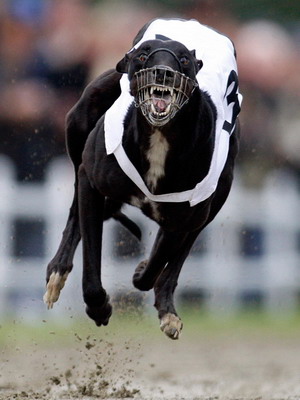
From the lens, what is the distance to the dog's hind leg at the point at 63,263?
15.7ft

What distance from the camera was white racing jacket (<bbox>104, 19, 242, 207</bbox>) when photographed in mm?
3988

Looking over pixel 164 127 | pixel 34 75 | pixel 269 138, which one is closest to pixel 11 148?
pixel 34 75

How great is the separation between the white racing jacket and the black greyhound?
0.03m

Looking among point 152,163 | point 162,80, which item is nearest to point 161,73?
point 162,80

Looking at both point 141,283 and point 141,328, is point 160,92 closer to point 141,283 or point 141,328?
point 141,283

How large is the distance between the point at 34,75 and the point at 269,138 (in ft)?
5.63

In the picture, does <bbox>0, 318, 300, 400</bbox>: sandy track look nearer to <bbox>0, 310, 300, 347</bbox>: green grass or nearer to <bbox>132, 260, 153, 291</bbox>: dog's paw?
<bbox>0, 310, 300, 347</bbox>: green grass

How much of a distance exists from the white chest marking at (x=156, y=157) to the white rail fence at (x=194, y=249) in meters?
3.11

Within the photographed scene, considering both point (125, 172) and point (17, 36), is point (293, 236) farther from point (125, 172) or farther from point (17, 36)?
point (125, 172)

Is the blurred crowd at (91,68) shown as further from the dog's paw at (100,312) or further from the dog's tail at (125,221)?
the dog's paw at (100,312)

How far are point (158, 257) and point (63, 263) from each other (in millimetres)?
486

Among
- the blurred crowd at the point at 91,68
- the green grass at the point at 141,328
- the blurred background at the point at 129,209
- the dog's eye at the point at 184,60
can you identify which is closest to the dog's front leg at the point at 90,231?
the dog's eye at the point at 184,60

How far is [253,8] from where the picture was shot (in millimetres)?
8453

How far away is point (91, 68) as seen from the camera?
7695mm
